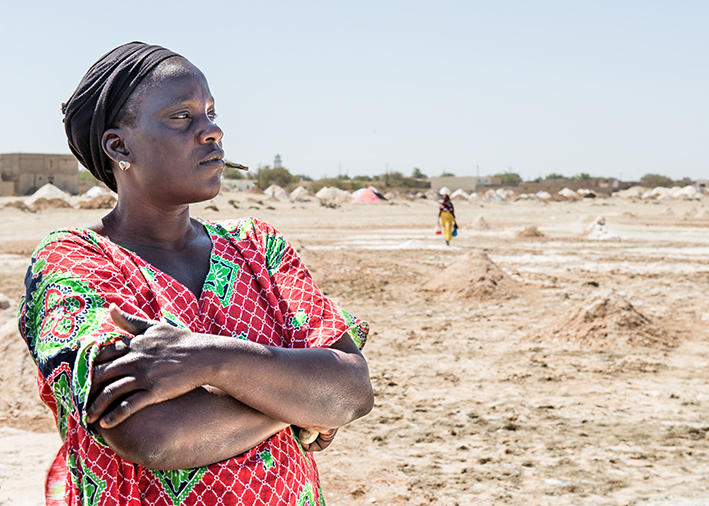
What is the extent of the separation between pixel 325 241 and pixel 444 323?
10.4m

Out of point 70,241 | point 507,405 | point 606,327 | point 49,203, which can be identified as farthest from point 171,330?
point 49,203

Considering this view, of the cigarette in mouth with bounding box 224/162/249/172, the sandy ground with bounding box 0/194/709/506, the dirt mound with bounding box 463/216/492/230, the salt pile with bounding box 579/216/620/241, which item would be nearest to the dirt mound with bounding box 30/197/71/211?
the dirt mound with bounding box 463/216/492/230

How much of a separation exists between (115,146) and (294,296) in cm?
47

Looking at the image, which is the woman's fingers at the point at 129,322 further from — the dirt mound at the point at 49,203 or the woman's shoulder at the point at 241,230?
the dirt mound at the point at 49,203

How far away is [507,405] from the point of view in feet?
16.7

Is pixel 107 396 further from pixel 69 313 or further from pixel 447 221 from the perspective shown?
pixel 447 221

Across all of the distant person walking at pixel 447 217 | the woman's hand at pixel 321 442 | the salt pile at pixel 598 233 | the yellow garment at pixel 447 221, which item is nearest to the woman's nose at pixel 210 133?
the woman's hand at pixel 321 442

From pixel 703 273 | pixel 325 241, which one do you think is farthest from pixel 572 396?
pixel 325 241

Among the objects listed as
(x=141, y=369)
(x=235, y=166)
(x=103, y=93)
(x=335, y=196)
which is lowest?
(x=335, y=196)

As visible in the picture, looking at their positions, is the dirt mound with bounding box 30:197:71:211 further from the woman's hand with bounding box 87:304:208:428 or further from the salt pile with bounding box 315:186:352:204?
the woman's hand with bounding box 87:304:208:428

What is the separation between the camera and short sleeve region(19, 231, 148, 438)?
3.67 ft

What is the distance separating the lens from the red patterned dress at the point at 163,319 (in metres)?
1.16

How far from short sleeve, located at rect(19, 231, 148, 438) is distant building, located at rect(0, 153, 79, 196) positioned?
45760 mm

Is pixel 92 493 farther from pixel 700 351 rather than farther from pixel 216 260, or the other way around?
pixel 700 351
